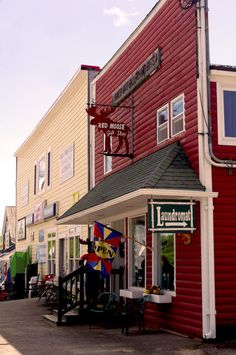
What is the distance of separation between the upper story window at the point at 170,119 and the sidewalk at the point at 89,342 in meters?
4.42

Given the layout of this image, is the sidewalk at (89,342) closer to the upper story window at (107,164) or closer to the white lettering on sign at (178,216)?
the white lettering on sign at (178,216)

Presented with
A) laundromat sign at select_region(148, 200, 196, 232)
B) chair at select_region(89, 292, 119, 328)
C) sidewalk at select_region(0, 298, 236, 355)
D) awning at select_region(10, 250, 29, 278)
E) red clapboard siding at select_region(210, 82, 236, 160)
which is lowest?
sidewalk at select_region(0, 298, 236, 355)

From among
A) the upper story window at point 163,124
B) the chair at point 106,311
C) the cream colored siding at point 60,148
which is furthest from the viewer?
the cream colored siding at point 60,148

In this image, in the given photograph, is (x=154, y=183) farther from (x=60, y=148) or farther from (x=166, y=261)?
(x=60, y=148)

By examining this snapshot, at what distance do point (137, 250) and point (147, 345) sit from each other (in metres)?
4.30

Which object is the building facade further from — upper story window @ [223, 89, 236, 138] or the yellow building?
upper story window @ [223, 89, 236, 138]

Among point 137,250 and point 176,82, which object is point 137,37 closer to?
point 176,82

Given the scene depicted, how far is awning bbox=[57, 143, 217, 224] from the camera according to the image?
34.3ft

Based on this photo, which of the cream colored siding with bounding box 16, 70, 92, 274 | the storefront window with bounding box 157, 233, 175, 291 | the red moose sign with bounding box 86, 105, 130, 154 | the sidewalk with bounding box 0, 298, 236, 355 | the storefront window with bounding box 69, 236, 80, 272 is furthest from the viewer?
the storefront window with bounding box 69, 236, 80, 272

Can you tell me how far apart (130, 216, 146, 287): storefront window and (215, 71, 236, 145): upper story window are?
3.63m

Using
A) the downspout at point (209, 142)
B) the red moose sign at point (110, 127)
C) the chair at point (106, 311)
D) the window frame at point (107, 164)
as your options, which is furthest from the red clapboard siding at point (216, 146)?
the window frame at point (107, 164)

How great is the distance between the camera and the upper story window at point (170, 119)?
40.0 feet

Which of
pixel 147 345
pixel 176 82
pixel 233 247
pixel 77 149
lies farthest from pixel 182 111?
pixel 77 149

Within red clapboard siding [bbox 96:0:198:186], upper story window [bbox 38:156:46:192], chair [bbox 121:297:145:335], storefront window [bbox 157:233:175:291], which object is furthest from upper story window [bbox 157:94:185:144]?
upper story window [bbox 38:156:46:192]
